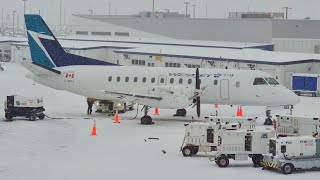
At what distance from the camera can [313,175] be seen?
25.1m

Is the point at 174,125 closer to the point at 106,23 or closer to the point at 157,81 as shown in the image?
the point at 157,81

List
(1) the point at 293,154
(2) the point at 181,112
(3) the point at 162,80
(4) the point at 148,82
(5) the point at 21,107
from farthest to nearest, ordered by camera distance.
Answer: (2) the point at 181,112
(4) the point at 148,82
(3) the point at 162,80
(5) the point at 21,107
(1) the point at 293,154

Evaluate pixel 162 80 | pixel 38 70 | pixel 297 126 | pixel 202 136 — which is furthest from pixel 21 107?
pixel 297 126

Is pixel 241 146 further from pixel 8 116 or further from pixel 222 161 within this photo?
pixel 8 116

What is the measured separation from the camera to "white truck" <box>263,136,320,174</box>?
25.4 meters

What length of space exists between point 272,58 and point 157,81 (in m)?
25.0

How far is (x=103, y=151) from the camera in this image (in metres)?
29.8

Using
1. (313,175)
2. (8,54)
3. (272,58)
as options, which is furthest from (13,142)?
(8,54)

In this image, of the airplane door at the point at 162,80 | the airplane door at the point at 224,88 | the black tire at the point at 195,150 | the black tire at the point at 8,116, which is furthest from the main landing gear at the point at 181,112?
the black tire at the point at 195,150

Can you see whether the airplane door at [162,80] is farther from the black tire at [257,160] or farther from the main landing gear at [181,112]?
the black tire at [257,160]

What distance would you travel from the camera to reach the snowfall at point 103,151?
2502 centimetres

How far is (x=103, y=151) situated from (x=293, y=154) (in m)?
9.59

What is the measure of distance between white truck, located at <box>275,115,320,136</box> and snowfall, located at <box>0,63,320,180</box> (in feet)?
12.0

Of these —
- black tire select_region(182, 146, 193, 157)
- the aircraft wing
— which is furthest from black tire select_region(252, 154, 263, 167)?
the aircraft wing
